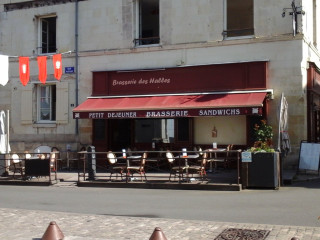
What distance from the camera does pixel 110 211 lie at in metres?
9.05

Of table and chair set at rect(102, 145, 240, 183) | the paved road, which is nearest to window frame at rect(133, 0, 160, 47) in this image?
table and chair set at rect(102, 145, 240, 183)

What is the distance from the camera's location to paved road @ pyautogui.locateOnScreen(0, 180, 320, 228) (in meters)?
8.27

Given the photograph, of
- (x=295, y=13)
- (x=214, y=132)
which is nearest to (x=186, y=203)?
(x=214, y=132)

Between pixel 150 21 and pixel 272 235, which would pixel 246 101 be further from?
pixel 272 235

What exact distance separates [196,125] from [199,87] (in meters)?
1.42

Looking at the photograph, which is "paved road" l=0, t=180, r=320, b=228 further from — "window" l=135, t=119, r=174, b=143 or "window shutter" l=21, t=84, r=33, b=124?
"window shutter" l=21, t=84, r=33, b=124

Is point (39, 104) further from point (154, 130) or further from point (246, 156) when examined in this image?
point (246, 156)

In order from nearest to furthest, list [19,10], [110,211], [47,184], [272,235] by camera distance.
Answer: [272,235] → [110,211] → [47,184] → [19,10]

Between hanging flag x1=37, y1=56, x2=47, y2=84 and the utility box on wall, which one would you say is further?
hanging flag x1=37, y1=56, x2=47, y2=84

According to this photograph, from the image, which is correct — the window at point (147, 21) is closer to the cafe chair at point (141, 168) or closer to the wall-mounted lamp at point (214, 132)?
the wall-mounted lamp at point (214, 132)

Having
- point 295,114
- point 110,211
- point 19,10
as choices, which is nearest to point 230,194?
point 110,211

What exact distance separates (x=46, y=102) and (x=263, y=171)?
430 inches

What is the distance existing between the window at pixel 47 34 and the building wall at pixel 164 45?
0.29 meters

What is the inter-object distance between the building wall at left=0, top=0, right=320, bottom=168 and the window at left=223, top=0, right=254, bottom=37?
1.19 ft
